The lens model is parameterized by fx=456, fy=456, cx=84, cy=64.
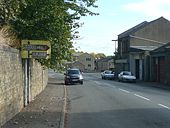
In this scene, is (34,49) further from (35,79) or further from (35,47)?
(35,79)

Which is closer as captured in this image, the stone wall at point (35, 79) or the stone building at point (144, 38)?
the stone wall at point (35, 79)

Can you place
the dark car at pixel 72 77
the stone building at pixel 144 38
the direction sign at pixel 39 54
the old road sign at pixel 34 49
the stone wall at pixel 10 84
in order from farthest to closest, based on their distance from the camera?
the stone building at pixel 144 38, the dark car at pixel 72 77, the direction sign at pixel 39 54, the old road sign at pixel 34 49, the stone wall at pixel 10 84

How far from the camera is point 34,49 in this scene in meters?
19.3

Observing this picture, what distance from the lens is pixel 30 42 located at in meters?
19.0

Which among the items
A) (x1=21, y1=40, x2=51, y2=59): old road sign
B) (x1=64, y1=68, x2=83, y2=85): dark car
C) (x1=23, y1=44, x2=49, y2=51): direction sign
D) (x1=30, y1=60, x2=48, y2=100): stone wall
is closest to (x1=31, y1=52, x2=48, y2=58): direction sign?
(x1=21, y1=40, x2=51, y2=59): old road sign

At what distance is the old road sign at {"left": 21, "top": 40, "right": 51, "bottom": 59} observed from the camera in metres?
18.7

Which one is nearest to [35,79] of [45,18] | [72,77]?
[45,18]

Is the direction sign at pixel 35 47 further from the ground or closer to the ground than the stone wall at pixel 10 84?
further from the ground

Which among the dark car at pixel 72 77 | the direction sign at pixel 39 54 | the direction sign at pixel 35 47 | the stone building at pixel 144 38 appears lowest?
the dark car at pixel 72 77

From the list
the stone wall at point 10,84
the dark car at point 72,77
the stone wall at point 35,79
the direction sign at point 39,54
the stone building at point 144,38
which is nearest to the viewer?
the stone wall at point 10,84

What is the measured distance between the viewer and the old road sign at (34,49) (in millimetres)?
18734

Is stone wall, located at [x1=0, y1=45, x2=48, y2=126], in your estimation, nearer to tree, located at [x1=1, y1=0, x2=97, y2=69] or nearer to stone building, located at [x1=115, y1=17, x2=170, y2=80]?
tree, located at [x1=1, y1=0, x2=97, y2=69]

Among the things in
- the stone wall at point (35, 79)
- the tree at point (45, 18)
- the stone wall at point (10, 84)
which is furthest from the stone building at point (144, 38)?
the stone wall at point (10, 84)

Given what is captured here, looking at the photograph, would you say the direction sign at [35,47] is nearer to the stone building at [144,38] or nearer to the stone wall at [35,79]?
the stone wall at [35,79]
